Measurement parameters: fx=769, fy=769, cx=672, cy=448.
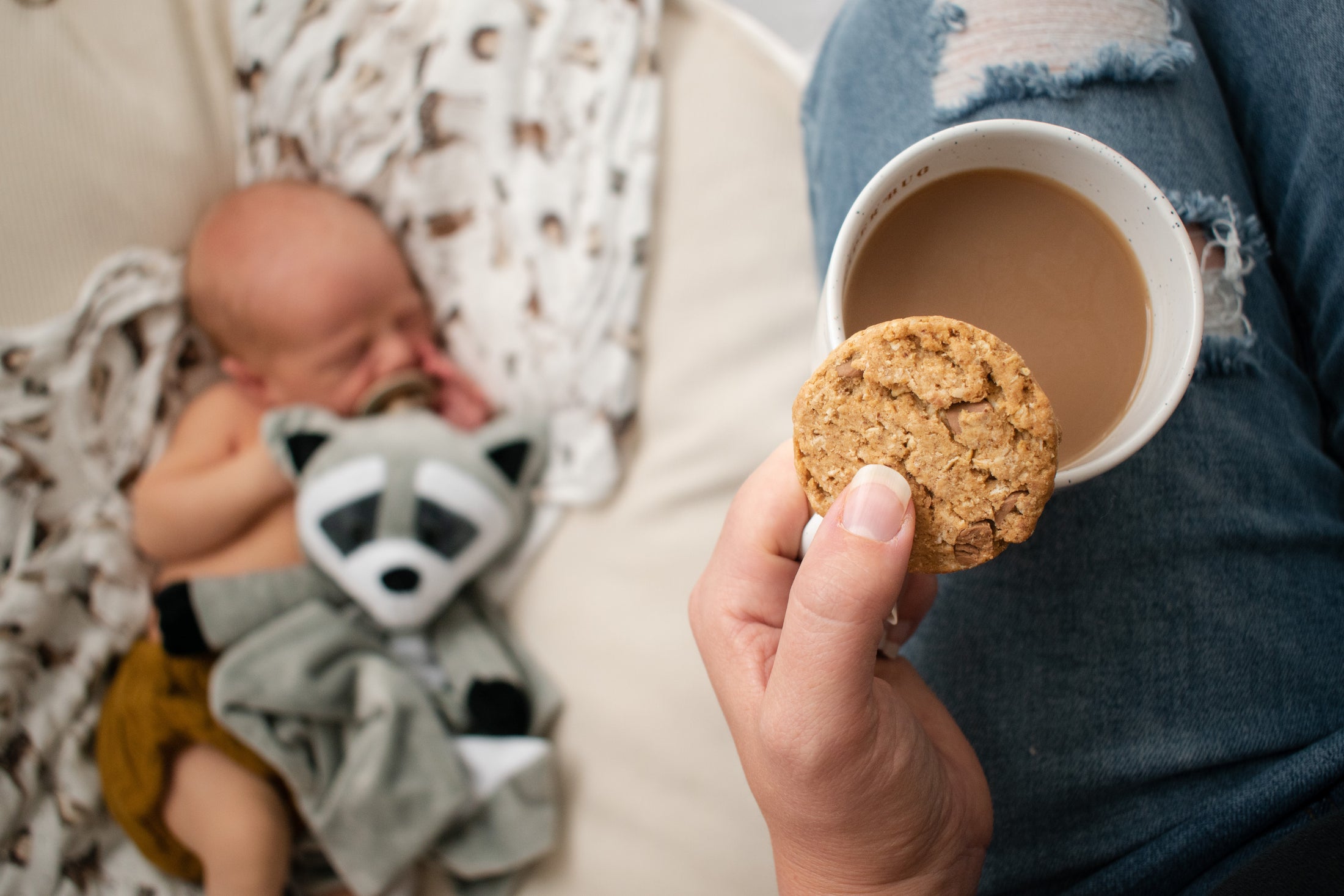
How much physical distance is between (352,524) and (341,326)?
37cm

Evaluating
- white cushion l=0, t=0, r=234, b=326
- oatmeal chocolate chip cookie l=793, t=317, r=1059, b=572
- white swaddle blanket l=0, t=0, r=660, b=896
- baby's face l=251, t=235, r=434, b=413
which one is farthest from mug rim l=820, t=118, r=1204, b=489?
white cushion l=0, t=0, r=234, b=326

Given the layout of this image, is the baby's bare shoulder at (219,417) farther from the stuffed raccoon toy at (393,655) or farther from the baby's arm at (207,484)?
the stuffed raccoon toy at (393,655)

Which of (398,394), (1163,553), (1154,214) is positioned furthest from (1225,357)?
(398,394)

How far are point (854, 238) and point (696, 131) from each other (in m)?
0.81

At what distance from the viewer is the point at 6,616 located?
42.0 inches

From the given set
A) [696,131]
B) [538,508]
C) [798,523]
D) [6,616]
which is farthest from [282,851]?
[696,131]

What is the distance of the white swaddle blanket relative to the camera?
1174mm

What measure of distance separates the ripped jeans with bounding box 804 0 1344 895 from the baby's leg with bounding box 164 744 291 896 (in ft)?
3.19

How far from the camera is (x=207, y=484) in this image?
4.12 ft

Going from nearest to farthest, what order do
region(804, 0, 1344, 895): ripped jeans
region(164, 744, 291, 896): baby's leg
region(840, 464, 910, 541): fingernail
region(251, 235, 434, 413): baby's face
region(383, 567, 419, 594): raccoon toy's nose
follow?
region(840, 464, 910, 541): fingernail → region(804, 0, 1344, 895): ripped jeans → region(164, 744, 291, 896): baby's leg → region(383, 567, 419, 594): raccoon toy's nose → region(251, 235, 434, 413): baby's face

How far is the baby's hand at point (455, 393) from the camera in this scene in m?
1.39

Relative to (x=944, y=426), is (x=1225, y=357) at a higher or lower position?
lower

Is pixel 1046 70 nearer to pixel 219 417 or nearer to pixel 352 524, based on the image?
pixel 352 524

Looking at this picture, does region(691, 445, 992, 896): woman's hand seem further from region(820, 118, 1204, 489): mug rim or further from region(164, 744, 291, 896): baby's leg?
region(164, 744, 291, 896): baby's leg
